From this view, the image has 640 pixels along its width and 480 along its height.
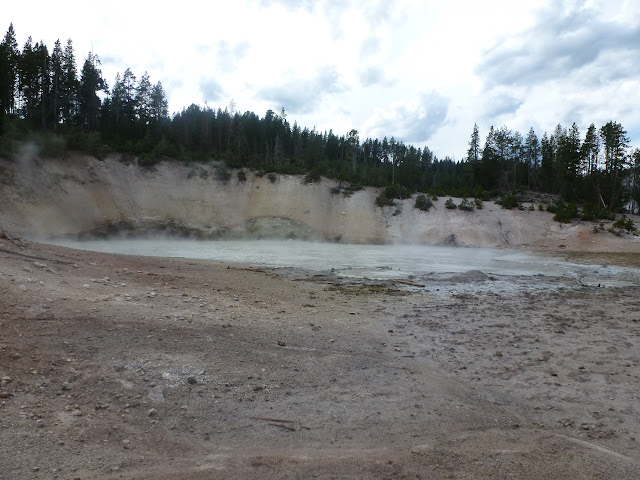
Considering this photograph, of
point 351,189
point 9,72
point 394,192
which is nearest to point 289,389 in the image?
point 351,189

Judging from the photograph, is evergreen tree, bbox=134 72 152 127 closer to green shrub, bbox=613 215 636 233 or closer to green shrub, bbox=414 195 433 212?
green shrub, bbox=414 195 433 212

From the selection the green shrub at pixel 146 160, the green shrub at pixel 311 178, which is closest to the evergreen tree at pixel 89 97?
the green shrub at pixel 146 160

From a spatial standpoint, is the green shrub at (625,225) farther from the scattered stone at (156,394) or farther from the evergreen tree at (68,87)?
the evergreen tree at (68,87)

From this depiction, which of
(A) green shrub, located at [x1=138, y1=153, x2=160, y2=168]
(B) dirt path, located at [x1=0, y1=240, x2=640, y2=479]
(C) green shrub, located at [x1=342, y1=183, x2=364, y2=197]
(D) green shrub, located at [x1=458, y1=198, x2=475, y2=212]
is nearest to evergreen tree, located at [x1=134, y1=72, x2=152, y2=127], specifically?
(A) green shrub, located at [x1=138, y1=153, x2=160, y2=168]

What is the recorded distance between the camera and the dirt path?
344cm

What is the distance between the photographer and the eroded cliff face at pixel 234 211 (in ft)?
105

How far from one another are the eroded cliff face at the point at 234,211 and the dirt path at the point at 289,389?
27641mm

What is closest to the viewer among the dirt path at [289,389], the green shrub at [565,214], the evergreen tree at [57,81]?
the dirt path at [289,389]

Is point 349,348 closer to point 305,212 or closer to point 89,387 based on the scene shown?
point 89,387

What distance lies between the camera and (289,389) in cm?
490

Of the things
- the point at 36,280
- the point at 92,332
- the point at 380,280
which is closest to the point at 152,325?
the point at 92,332

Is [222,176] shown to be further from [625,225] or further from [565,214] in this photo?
[625,225]

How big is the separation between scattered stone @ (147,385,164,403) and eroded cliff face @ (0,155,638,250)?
99.7 ft

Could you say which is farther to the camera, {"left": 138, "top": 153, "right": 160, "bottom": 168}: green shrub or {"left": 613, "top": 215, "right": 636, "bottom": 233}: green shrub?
{"left": 138, "top": 153, "right": 160, "bottom": 168}: green shrub
